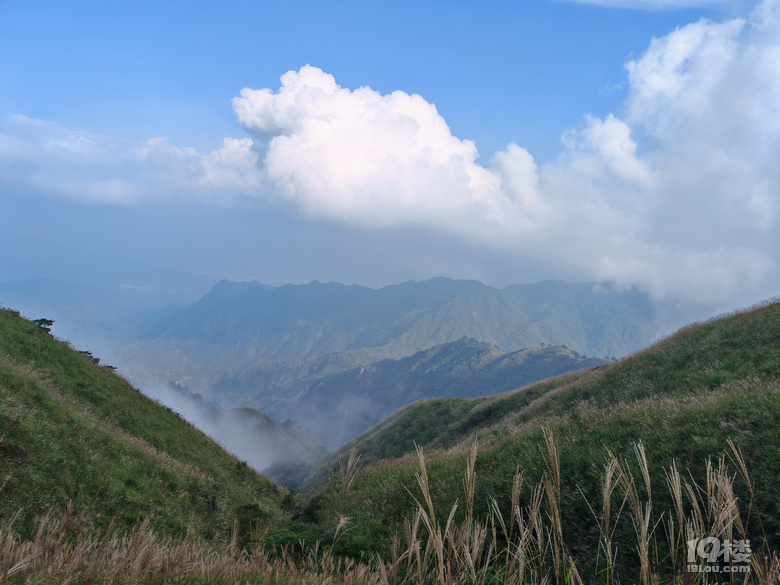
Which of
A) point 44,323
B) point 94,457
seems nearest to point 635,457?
point 94,457

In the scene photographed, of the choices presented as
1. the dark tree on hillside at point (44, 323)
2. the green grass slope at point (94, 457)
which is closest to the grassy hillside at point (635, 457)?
the green grass slope at point (94, 457)

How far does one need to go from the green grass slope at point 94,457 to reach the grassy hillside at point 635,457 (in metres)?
4.32

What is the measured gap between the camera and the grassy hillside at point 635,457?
7.65m

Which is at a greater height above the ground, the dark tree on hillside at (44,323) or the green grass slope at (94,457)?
the dark tree on hillside at (44,323)

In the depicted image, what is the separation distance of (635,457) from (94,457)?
15.8m

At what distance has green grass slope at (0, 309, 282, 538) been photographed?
10.6m

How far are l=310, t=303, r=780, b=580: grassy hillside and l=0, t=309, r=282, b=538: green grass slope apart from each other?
4.32 meters

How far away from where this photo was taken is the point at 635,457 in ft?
31.2

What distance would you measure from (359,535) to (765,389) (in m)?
11.5

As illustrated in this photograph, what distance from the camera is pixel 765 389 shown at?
1112 centimetres

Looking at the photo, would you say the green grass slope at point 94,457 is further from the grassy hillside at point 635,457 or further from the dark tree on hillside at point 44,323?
the grassy hillside at point 635,457

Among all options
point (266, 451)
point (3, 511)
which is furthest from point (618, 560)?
point (266, 451)

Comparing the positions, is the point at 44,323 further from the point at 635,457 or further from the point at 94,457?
the point at 635,457

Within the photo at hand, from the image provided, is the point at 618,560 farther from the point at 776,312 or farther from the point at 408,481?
the point at 776,312
